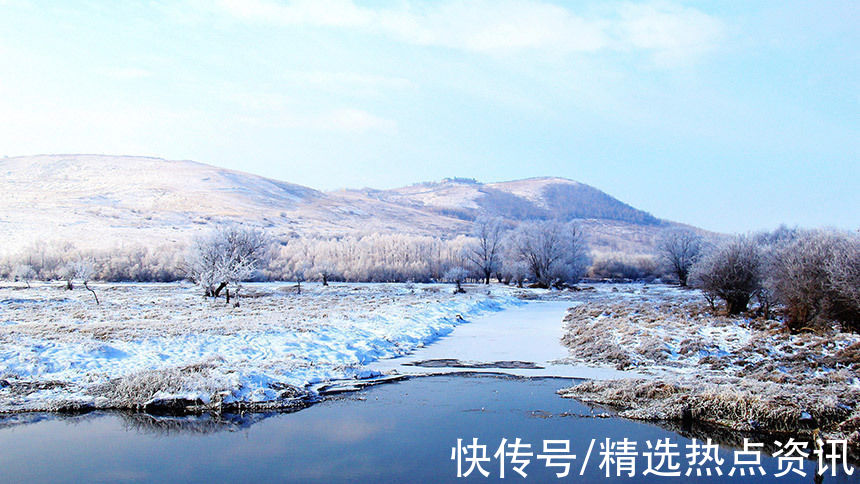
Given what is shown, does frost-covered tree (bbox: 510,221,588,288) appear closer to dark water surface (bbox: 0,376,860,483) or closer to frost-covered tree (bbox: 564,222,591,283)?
frost-covered tree (bbox: 564,222,591,283)

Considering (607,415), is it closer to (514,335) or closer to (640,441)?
(640,441)

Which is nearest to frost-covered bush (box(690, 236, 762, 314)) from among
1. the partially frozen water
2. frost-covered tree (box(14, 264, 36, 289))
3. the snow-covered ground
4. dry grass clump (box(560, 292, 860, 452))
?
dry grass clump (box(560, 292, 860, 452))

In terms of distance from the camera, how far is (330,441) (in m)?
9.45

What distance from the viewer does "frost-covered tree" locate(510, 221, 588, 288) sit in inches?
2918

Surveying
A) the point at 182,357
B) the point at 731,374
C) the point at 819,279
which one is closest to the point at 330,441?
the point at 182,357

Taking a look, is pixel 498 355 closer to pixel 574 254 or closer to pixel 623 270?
pixel 574 254

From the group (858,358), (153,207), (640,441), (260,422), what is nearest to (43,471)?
(260,422)

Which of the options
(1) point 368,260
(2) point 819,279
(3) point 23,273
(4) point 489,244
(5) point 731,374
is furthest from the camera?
(1) point 368,260

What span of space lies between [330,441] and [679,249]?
8093cm

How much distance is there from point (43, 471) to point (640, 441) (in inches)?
357

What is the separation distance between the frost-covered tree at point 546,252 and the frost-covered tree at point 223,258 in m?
34.5

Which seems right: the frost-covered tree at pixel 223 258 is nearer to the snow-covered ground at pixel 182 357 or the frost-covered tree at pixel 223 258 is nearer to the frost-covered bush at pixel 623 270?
the snow-covered ground at pixel 182 357

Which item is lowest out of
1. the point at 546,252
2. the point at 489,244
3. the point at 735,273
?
the point at 735,273

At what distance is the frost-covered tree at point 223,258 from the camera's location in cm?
3875
